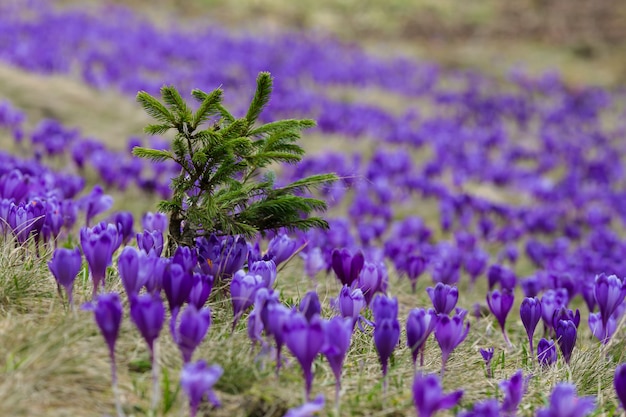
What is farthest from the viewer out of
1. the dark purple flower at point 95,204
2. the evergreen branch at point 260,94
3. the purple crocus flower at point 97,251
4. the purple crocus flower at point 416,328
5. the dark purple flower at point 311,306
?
the dark purple flower at point 95,204

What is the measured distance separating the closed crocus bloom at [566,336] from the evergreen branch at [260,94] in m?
1.82

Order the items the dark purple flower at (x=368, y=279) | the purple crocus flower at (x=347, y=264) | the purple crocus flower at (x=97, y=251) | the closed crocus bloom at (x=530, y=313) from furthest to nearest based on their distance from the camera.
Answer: the dark purple flower at (x=368, y=279) → the purple crocus flower at (x=347, y=264) → the closed crocus bloom at (x=530, y=313) → the purple crocus flower at (x=97, y=251)

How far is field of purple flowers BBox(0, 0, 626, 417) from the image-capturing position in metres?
2.70

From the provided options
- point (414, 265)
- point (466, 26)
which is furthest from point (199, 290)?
point (466, 26)

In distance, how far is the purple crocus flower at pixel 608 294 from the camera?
3992 mm

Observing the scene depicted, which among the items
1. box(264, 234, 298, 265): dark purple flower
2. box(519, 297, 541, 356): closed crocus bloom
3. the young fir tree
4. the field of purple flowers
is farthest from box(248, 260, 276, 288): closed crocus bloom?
box(519, 297, 541, 356): closed crocus bloom

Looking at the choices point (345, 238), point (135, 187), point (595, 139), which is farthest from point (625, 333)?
point (595, 139)

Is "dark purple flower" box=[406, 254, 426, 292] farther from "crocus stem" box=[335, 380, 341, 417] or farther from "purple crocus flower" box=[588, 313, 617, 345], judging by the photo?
"crocus stem" box=[335, 380, 341, 417]

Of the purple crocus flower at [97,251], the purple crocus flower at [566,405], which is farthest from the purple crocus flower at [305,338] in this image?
the purple crocus flower at [97,251]

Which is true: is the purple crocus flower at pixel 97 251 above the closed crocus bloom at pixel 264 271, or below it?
above

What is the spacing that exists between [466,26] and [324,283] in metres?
30.5

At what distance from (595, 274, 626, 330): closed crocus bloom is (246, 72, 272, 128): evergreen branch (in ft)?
6.98

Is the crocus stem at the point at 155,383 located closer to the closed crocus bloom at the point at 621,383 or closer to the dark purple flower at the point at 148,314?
the dark purple flower at the point at 148,314

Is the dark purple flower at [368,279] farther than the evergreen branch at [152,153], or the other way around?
the dark purple flower at [368,279]
